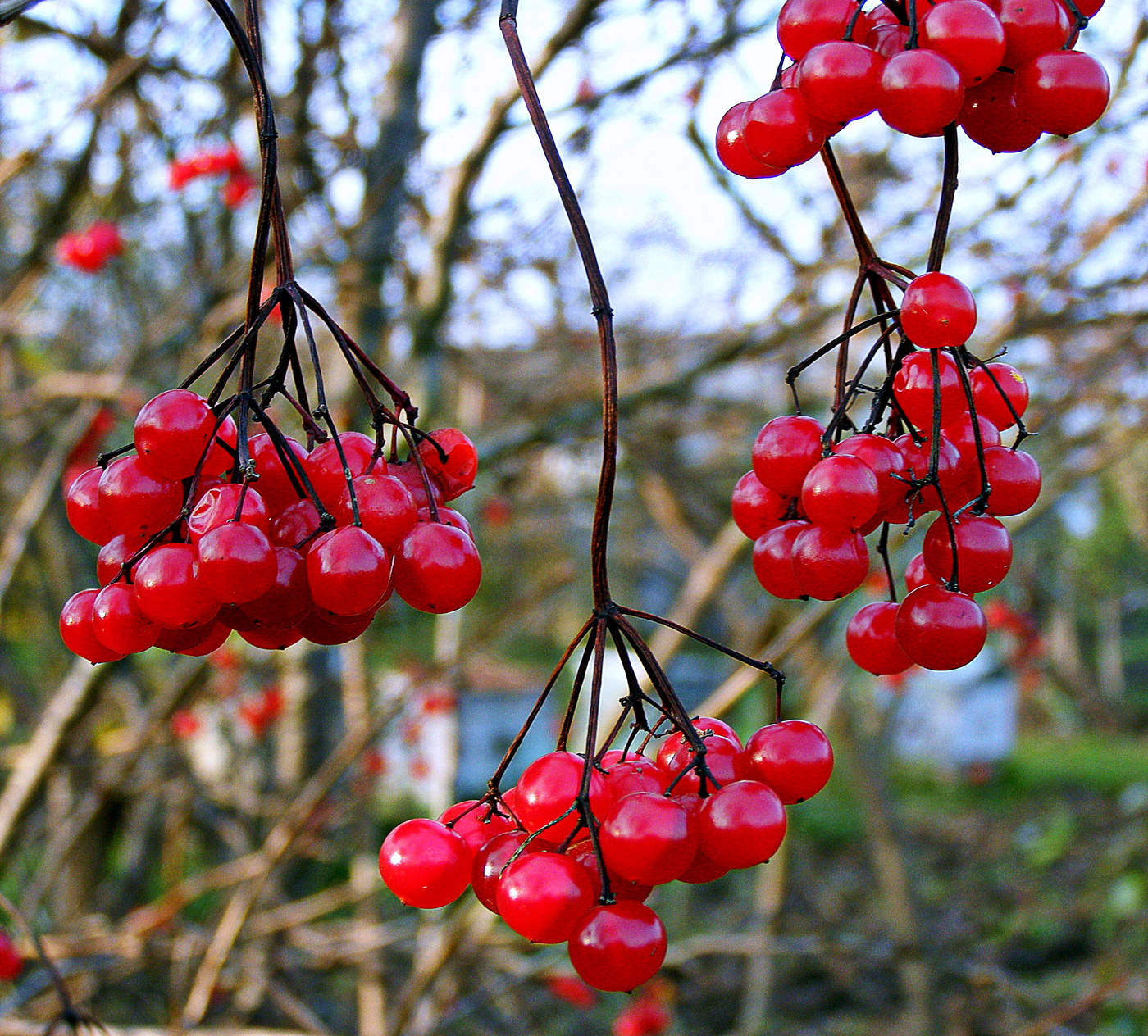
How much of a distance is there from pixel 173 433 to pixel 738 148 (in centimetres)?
49

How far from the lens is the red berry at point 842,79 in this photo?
764 millimetres

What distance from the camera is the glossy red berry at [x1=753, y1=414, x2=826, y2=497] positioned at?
0.87 m

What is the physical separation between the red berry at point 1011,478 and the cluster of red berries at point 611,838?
256mm

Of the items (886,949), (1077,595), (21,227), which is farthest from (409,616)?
(1077,595)

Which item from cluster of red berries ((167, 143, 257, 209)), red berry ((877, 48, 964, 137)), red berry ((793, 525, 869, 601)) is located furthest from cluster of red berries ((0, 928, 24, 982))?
cluster of red berries ((167, 143, 257, 209))

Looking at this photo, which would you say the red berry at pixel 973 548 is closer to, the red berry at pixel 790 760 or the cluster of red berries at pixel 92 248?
the red berry at pixel 790 760

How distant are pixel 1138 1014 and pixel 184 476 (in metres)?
6.15

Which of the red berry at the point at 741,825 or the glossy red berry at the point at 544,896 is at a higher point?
the red berry at the point at 741,825

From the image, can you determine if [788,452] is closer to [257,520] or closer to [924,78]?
[924,78]

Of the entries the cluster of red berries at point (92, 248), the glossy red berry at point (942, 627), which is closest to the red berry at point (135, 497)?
the glossy red berry at point (942, 627)

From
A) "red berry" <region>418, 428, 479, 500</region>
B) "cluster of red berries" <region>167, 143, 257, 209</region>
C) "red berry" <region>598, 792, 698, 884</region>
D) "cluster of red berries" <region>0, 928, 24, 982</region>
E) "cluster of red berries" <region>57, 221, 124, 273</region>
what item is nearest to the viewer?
"red berry" <region>598, 792, 698, 884</region>

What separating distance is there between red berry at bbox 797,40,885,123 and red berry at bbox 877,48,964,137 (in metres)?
0.01

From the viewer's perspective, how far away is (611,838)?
2.43 feet

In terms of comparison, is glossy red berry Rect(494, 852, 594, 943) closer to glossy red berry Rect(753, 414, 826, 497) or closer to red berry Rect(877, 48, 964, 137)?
glossy red berry Rect(753, 414, 826, 497)
